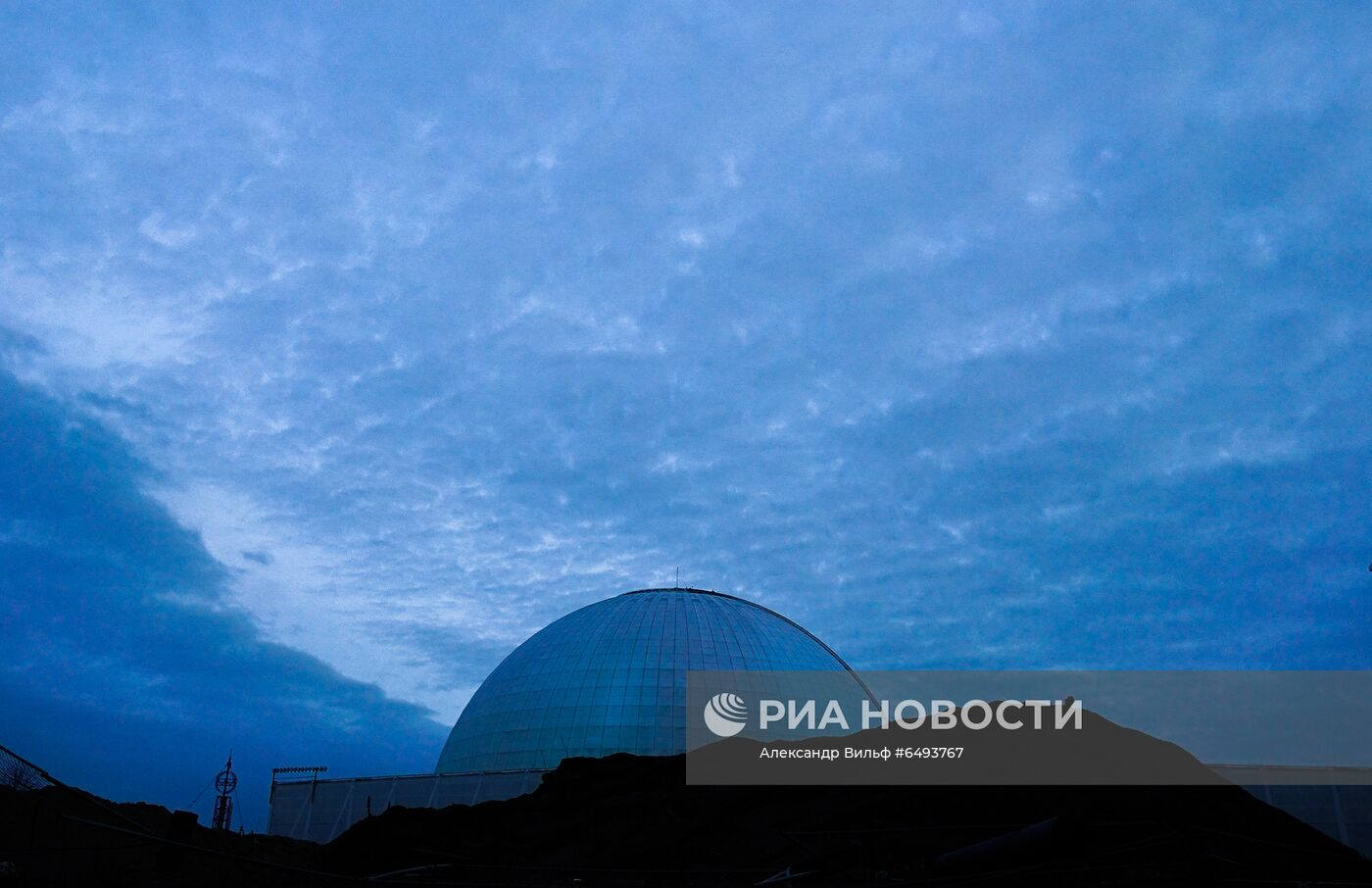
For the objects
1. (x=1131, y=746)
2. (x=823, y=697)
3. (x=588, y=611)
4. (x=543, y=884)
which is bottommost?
(x=543, y=884)

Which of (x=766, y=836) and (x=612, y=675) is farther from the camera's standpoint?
(x=612, y=675)

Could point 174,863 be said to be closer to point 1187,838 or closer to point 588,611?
point 1187,838

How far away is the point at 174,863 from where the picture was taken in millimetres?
23234

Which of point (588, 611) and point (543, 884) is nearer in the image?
point (543, 884)

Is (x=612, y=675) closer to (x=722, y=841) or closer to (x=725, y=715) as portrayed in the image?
(x=725, y=715)

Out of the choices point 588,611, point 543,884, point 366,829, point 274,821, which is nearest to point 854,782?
point 543,884

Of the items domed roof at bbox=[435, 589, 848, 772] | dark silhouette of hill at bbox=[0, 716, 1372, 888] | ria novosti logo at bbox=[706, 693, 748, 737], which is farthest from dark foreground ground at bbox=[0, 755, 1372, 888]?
ria novosti logo at bbox=[706, 693, 748, 737]

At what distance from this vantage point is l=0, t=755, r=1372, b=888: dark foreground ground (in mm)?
20641

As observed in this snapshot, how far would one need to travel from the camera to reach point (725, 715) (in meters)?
44.0

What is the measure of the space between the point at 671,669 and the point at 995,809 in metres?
20.6

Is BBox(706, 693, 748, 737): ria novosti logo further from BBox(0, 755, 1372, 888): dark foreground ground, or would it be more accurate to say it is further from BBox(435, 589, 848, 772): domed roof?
BBox(0, 755, 1372, 888): dark foreground ground

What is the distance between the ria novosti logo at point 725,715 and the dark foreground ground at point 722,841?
7.88 m

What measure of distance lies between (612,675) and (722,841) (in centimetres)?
1627

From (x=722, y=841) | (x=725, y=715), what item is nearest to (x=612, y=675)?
(x=725, y=715)
